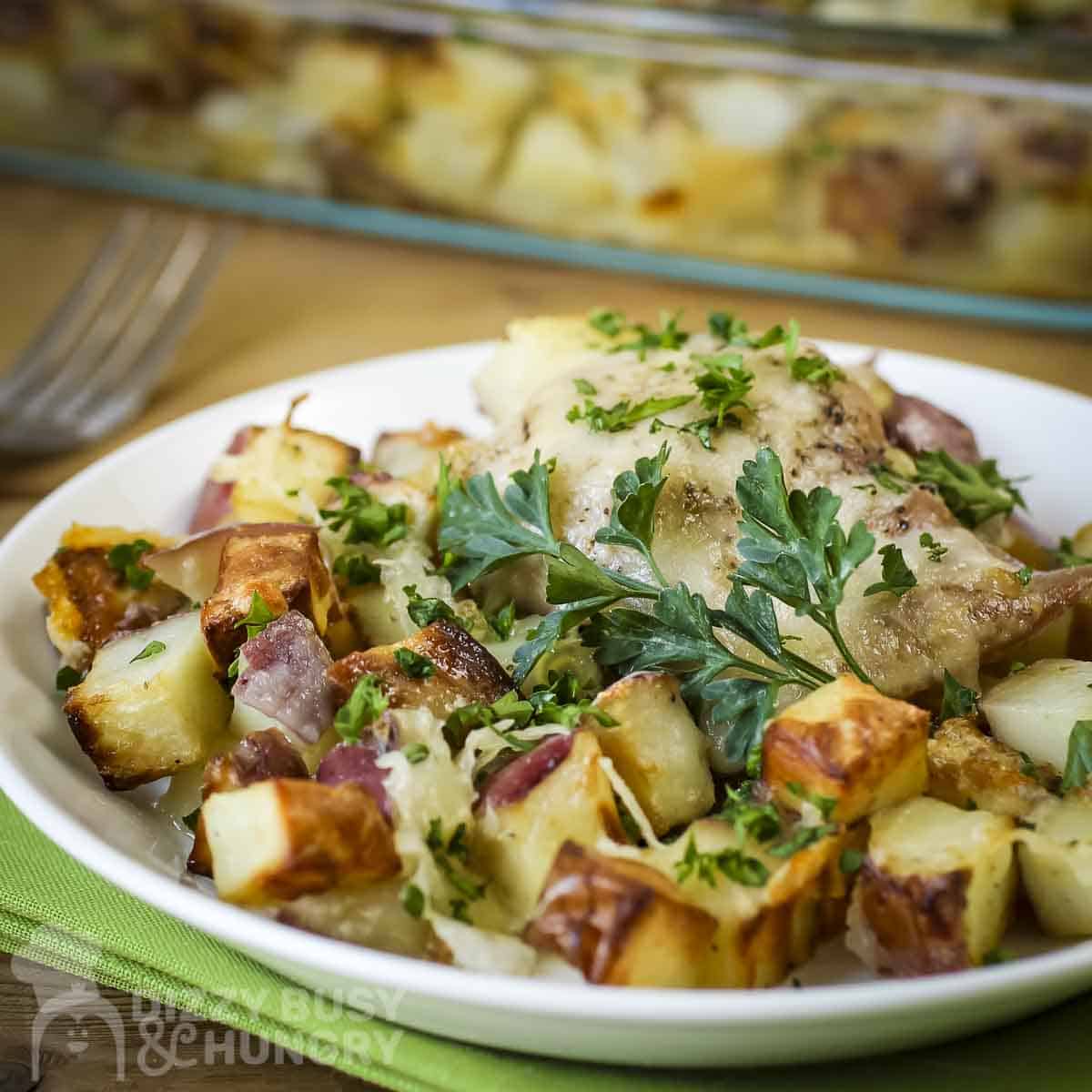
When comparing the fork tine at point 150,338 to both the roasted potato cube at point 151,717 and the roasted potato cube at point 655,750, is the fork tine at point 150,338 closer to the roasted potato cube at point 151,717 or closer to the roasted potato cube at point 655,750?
the roasted potato cube at point 151,717

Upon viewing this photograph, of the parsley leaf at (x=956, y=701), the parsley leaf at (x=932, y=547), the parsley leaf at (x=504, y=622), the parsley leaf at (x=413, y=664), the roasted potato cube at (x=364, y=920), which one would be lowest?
the roasted potato cube at (x=364, y=920)

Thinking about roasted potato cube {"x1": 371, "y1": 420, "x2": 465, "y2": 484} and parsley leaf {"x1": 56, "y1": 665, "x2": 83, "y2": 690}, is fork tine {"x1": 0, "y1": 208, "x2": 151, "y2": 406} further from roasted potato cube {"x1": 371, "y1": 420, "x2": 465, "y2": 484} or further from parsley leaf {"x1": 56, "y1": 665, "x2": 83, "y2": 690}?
parsley leaf {"x1": 56, "y1": 665, "x2": 83, "y2": 690}

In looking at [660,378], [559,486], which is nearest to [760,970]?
[559,486]

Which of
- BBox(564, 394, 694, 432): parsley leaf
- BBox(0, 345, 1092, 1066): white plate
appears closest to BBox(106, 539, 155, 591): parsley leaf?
BBox(0, 345, 1092, 1066): white plate

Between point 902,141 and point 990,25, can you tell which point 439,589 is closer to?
point 902,141

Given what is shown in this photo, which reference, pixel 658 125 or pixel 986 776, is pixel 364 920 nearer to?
pixel 986 776
